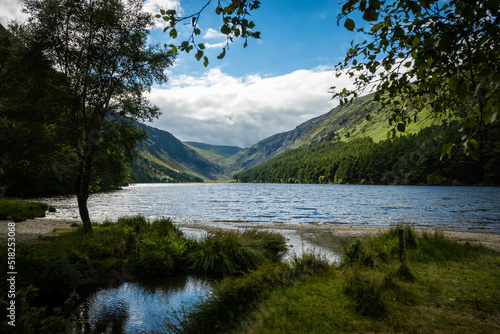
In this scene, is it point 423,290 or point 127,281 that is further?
point 127,281

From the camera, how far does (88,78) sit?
15.2m

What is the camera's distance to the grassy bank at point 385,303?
6.08m

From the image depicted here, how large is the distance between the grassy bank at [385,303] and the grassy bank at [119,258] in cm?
248

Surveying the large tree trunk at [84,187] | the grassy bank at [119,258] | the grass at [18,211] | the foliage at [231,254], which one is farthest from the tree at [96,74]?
the grass at [18,211]

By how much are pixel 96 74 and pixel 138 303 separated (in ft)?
45.3

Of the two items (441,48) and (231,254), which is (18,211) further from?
(441,48)

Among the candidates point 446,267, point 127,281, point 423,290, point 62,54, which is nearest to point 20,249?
point 127,281

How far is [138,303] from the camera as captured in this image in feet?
31.5

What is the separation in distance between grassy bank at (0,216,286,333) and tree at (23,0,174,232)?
445 centimetres

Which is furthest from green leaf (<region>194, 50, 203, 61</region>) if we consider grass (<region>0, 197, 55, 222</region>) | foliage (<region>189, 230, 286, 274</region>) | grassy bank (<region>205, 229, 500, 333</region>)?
grass (<region>0, 197, 55, 222</region>)

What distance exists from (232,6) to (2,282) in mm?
→ 9407

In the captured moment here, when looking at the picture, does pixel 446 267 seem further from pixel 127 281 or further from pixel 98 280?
pixel 98 280

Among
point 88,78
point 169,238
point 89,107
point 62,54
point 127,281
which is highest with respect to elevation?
point 62,54

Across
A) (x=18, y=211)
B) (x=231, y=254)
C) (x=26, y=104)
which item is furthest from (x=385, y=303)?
(x=18, y=211)
